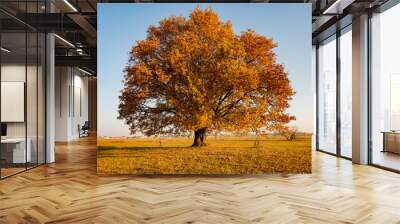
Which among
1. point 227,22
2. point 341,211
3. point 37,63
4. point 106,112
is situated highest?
point 227,22

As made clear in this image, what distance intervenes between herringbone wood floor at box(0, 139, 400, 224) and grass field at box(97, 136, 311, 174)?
0.77 ft

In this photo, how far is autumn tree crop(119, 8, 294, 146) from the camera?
6.75m

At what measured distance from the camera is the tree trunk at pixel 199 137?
6762 mm

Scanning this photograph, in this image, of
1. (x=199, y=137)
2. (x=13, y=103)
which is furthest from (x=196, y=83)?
(x=13, y=103)

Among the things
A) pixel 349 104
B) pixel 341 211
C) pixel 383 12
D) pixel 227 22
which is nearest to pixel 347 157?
pixel 349 104

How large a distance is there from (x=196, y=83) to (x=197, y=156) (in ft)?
4.20

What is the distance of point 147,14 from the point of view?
6.81 metres

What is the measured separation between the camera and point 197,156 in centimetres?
674

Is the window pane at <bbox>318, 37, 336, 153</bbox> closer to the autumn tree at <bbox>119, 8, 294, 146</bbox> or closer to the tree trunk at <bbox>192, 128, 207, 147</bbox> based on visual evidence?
the autumn tree at <bbox>119, 8, 294, 146</bbox>

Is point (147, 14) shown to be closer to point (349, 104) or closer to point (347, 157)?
point (349, 104)

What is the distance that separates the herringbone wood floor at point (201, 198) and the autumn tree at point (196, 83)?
38.7 inches

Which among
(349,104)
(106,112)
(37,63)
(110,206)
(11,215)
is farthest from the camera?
(349,104)

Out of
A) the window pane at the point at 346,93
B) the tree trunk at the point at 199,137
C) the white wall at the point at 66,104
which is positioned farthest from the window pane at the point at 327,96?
the white wall at the point at 66,104

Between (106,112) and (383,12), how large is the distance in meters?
5.75
